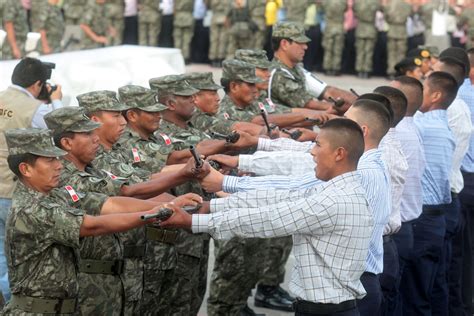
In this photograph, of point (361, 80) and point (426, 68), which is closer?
point (426, 68)

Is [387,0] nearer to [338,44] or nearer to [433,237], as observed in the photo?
[338,44]

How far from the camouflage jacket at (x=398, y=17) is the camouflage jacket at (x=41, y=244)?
52.9 ft

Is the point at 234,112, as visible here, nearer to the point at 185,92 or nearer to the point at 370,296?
the point at 185,92

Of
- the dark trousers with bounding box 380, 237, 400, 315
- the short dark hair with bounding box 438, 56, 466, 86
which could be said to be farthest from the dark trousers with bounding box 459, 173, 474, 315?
the dark trousers with bounding box 380, 237, 400, 315

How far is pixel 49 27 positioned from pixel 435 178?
36.5 feet

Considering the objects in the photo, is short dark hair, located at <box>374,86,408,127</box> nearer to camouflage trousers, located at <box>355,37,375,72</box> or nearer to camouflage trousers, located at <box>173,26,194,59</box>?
camouflage trousers, located at <box>355,37,375,72</box>

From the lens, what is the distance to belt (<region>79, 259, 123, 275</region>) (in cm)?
695

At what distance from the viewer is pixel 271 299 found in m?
10.1

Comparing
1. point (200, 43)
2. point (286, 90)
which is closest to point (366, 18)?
point (200, 43)

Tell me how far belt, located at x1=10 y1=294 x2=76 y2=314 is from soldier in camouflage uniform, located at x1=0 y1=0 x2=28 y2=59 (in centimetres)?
1111

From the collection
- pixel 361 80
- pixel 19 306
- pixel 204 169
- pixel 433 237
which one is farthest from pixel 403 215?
pixel 361 80

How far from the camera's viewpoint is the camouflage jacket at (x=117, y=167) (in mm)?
7379

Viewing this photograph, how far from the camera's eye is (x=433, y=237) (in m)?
8.98

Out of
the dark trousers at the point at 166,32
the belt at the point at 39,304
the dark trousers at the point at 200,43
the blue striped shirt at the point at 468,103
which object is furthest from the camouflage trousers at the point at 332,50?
the belt at the point at 39,304
